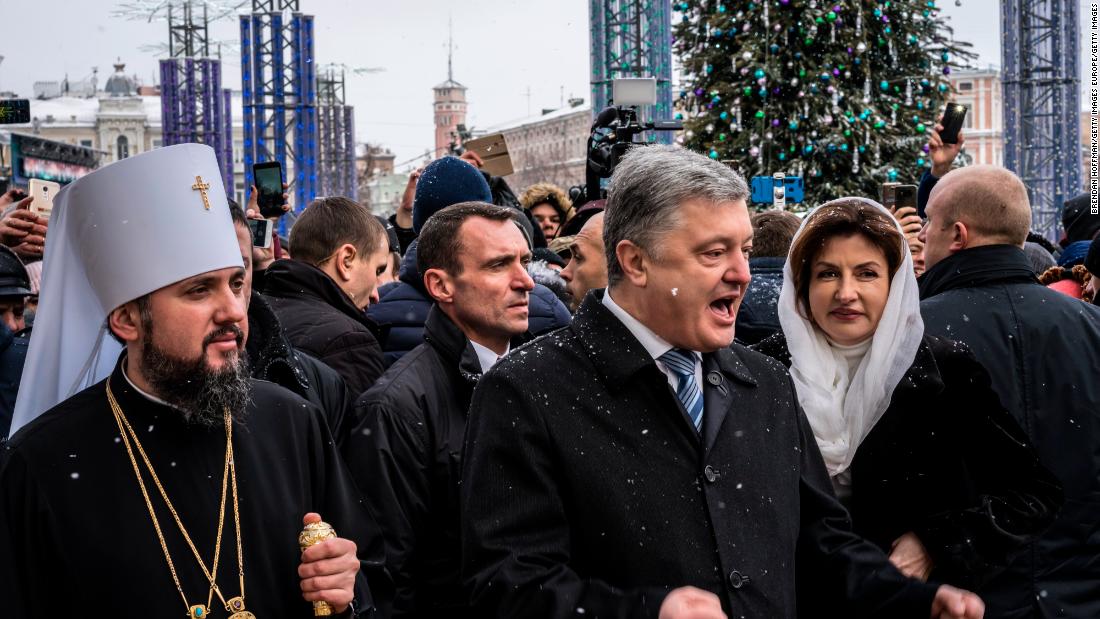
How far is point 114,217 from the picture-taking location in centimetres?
260

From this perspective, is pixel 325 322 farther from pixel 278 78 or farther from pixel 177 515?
pixel 278 78

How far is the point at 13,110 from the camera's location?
667 cm

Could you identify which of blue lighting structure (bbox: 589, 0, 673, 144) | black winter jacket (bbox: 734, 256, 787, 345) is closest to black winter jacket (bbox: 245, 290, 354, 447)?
black winter jacket (bbox: 734, 256, 787, 345)

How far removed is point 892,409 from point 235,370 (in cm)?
162

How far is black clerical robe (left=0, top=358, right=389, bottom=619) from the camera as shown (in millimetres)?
2320

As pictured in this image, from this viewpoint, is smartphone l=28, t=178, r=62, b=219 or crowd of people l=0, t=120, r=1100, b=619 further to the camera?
smartphone l=28, t=178, r=62, b=219

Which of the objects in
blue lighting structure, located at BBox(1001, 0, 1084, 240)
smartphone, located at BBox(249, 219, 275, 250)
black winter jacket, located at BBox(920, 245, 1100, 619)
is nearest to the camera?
black winter jacket, located at BBox(920, 245, 1100, 619)

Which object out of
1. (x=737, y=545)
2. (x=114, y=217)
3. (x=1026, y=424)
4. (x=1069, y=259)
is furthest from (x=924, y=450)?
(x=1069, y=259)

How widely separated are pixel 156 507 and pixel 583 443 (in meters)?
0.88

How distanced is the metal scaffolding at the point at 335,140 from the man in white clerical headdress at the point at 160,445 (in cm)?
3386

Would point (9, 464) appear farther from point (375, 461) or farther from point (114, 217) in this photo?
point (375, 461)

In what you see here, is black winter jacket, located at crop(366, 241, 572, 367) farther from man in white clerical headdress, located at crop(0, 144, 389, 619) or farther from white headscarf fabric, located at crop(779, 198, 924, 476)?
man in white clerical headdress, located at crop(0, 144, 389, 619)

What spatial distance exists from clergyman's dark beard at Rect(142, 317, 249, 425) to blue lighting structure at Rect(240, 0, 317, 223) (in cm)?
2013

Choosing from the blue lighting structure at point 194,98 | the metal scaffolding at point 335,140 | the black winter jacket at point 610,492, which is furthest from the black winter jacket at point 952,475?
the metal scaffolding at point 335,140
